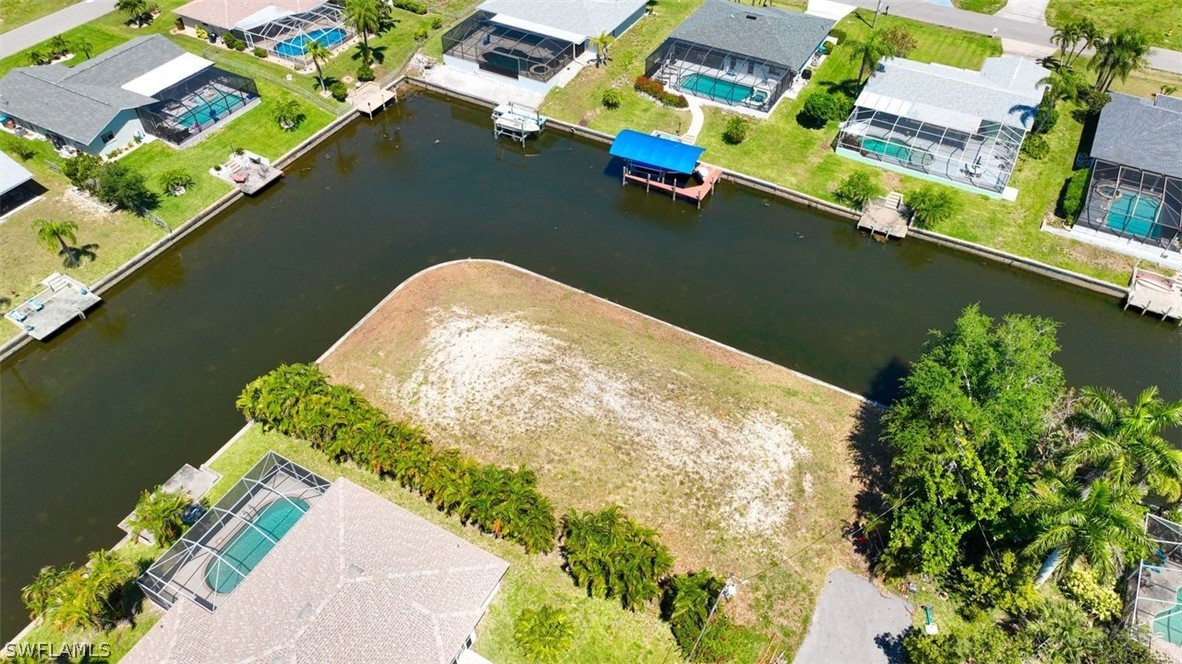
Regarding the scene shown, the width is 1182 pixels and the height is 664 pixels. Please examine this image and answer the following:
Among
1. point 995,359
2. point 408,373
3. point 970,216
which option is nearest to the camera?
point 995,359

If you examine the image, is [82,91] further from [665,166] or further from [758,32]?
[758,32]

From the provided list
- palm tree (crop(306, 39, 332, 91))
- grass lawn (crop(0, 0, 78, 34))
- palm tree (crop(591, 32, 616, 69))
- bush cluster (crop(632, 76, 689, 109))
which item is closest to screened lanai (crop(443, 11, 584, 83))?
palm tree (crop(591, 32, 616, 69))

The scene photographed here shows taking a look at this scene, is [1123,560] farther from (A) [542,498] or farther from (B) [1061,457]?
(A) [542,498]

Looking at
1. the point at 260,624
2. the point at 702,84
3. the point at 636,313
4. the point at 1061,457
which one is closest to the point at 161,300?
the point at 260,624

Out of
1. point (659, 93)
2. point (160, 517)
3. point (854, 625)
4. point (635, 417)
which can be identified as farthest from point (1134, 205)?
point (160, 517)

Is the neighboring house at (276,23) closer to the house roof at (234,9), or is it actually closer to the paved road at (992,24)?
the house roof at (234,9)

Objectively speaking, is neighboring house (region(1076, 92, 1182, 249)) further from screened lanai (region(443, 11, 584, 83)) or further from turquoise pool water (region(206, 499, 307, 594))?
turquoise pool water (region(206, 499, 307, 594))

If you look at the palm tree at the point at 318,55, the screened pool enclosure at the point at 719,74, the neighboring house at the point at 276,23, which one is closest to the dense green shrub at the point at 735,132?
the screened pool enclosure at the point at 719,74
